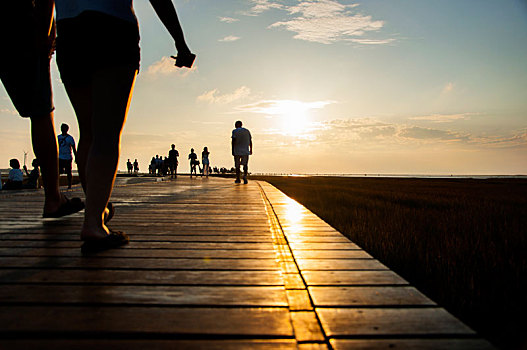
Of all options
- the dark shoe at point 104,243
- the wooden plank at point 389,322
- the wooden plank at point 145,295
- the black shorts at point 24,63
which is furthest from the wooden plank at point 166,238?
the wooden plank at point 389,322

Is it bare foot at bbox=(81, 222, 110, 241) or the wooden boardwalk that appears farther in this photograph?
bare foot at bbox=(81, 222, 110, 241)

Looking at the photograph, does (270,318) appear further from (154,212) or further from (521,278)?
(154,212)

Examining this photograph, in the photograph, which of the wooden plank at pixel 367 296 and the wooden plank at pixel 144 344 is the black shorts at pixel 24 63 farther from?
the wooden plank at pixel 367 296

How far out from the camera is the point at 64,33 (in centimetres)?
198

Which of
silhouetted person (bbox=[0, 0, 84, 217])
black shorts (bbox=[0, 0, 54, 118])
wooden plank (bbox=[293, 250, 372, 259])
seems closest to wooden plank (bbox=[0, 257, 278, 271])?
wooden plank (bbox=[293, 250, 372, 259])

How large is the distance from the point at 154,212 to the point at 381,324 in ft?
9.25

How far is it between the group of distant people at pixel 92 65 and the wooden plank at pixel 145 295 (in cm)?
59

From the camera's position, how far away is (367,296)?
50.0 inches

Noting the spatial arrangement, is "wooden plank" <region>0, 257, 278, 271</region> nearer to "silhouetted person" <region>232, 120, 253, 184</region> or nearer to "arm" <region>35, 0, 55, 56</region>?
"arm" <region>35, 0, 55, 56</region>

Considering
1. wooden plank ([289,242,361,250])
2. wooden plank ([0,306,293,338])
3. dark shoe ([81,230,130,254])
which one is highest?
dark shoe ([81,230,130,254])

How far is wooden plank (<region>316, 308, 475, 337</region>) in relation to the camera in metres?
1.00

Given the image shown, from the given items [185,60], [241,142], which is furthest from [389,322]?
[241,142]

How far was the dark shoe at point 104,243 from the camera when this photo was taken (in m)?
1.80

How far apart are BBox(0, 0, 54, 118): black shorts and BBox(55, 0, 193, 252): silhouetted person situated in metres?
0.46
